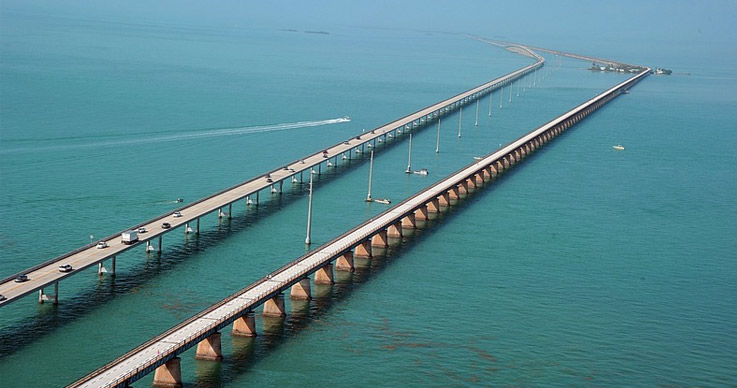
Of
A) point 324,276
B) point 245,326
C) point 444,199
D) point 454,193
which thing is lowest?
point 245,326

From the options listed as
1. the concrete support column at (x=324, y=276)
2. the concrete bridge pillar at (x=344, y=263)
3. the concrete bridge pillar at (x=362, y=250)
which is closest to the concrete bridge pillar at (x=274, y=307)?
the concrete support column at (x=324, y=276)

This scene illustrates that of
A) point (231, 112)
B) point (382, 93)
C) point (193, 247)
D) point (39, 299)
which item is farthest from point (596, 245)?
point (382, 93)

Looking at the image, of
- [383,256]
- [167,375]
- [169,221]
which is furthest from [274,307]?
[169,221]

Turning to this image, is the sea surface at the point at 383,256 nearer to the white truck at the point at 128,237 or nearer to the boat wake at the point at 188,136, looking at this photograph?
the boat wake at the point at 188,136

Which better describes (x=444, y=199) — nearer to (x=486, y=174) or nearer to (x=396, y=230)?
(x=396, y=230)

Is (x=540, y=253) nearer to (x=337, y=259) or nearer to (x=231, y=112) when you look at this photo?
(x=337, y=259)

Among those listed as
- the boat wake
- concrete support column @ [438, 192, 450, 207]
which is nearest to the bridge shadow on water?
concrete support column @ [438, 192, 450, 207]

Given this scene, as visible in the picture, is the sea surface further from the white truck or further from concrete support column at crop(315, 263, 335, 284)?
the white truck
